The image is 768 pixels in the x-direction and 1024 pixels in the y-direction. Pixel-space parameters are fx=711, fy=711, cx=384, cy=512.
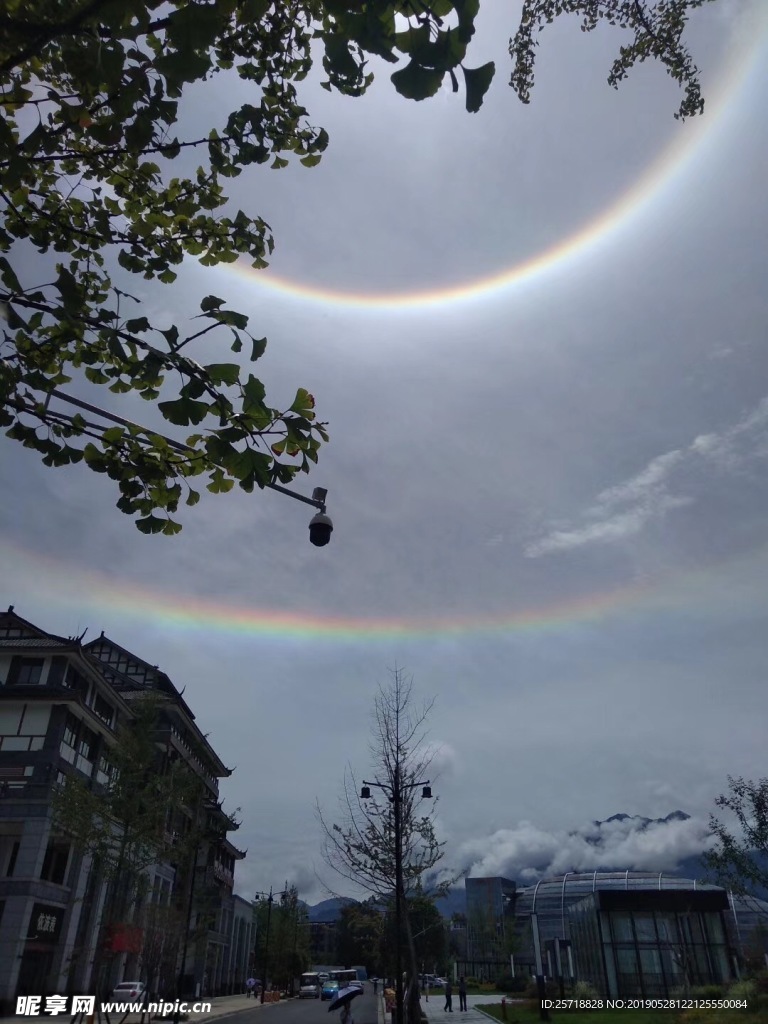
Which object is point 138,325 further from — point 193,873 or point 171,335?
point 193,873

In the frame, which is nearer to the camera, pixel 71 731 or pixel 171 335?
pixel 171 335

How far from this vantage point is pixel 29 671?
29.1 m

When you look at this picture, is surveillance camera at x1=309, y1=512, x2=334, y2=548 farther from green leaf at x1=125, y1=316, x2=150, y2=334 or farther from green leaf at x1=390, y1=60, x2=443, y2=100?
green leaf at x1=390, y1=60, x2=443, y2=100

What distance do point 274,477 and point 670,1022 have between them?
20.2 meters

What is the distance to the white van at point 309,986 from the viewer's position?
195 feet

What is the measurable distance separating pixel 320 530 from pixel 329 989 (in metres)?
60.0

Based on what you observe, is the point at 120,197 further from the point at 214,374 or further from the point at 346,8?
the point at 346,8

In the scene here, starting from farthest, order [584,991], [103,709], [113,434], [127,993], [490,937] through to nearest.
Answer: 1. [490,937]
2. [103,709]
3. [584,991]
4. [127,993]
5. [113,434]

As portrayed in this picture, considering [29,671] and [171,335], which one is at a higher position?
[29,671]

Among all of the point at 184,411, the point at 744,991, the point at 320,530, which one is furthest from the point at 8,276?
the point at 744,991

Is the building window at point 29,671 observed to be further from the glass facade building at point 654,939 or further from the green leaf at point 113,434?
the green leaf at point 113,434

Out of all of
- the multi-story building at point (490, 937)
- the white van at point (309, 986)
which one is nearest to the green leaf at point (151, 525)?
the multi-story building at point (490, 937)

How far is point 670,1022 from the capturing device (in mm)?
17766

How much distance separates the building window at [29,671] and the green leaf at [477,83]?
30.9 metres
